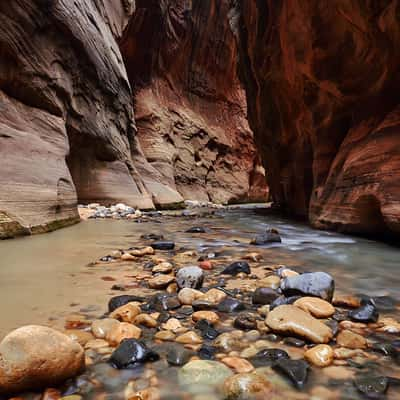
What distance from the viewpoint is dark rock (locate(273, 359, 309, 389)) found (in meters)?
1.16

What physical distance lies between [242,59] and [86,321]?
42.6 feet

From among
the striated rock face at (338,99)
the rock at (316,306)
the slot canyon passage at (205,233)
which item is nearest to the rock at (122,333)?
the slot canyon passage at (205,233)

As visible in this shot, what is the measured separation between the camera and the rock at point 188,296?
1.95 metres

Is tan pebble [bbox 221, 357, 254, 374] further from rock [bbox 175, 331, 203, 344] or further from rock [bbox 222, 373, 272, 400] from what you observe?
rock [bbox 175, 331, 203, 344]

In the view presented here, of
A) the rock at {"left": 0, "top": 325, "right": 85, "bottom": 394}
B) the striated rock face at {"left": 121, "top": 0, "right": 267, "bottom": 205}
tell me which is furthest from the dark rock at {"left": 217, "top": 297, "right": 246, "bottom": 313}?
the striated rock face at {"left": 121, "top": 0, "right": 267, "bottom": 205}

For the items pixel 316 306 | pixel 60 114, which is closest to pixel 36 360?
pixel 316 306

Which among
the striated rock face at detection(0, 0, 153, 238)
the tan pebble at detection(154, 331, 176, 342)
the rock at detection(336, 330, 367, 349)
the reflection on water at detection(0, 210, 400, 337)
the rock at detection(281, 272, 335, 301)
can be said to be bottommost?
the reflection on water at detection(0, 210, 400, 337)

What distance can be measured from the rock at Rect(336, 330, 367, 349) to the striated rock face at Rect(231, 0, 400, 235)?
3.07m

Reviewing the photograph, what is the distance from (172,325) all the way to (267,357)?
527 millimetres

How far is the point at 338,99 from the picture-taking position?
6473mm

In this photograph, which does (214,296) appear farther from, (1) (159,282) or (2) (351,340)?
(2) (351,340)

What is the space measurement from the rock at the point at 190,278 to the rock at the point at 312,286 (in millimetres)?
612

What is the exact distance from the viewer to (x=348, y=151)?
234 inches

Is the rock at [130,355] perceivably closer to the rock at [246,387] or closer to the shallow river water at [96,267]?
the shallow river water at [96,267]
